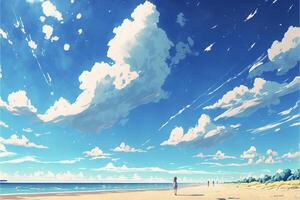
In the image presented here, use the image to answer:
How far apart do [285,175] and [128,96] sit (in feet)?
40.2

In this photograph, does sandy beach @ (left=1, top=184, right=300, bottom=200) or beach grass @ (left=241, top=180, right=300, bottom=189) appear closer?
sandy beach @ (left=1, top=184, right=300, bottom=200)

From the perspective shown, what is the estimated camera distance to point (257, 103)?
26.1m

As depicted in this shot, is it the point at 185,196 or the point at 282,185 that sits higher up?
the point at 282,185

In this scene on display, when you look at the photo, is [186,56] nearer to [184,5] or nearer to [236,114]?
[184,5]

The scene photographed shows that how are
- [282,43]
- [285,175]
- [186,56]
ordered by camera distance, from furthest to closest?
1. [285,175]
2. [186,56]
3. [282,43]

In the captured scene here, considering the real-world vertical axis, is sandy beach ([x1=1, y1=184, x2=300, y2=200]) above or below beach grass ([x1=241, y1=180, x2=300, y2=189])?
below

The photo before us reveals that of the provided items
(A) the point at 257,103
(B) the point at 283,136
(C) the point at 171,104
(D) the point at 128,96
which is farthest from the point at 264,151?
(D) the point at 128,96

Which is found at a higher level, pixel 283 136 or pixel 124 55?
pixel 124 55

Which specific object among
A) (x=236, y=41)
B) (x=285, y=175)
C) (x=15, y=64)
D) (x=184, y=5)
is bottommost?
(x=285, y=175)

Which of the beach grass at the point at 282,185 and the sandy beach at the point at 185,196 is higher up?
the beach grass at the point at 282,185

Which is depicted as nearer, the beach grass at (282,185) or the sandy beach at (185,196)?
the sandy beach at (185,196)

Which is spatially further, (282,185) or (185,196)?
(282,185)

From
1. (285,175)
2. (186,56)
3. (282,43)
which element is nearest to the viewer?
(282,43)

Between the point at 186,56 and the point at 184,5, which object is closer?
the point at 184,5
